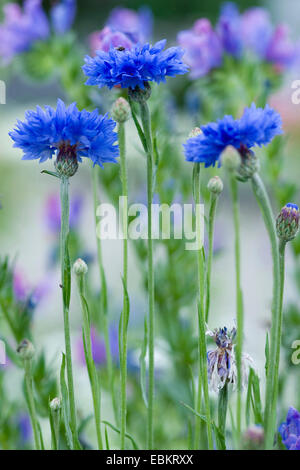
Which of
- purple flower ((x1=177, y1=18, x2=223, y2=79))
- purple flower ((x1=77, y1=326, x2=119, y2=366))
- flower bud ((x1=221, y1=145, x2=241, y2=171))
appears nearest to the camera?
flower bud ((x1=221, y1=145, x2=241, y2=171))

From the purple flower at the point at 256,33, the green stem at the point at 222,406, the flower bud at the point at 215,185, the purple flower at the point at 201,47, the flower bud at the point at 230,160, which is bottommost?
the green stem at the point at 222,406

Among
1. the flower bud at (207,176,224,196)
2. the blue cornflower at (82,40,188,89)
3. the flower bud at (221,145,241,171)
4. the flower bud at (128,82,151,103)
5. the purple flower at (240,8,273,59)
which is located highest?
the purple flower at (240,8,273,59)

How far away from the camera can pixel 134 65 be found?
0.30m

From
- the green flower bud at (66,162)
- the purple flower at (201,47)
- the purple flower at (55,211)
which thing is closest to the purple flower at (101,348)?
the purple flower at (55,211)

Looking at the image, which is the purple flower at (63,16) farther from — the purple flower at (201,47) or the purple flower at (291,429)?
the purple flower at (291,429)

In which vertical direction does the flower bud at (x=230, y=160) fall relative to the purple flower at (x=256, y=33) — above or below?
below

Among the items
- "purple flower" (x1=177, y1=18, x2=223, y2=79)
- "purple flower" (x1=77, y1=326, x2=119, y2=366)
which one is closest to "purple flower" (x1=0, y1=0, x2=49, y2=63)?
"purple flower" (x1=177, y1=18, x2=223, y2=79)

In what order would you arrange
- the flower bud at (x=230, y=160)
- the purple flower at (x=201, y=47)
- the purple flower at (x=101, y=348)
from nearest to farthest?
the flower bud at (x=230, y=160)
the purple flower at (x=201, y=47)
the purple flower at (x=101, y=348)

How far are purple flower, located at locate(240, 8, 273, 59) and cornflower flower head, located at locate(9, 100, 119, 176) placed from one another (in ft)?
1.06

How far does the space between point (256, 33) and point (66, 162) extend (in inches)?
13.8

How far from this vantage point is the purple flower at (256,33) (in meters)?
0.59

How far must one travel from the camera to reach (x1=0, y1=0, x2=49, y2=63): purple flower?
2.07ft

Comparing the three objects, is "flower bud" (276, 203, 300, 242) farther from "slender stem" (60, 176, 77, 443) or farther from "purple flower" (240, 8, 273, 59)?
"purple flower" (240, 8, 273, 59)

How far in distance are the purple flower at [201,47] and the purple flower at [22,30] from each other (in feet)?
0.48
